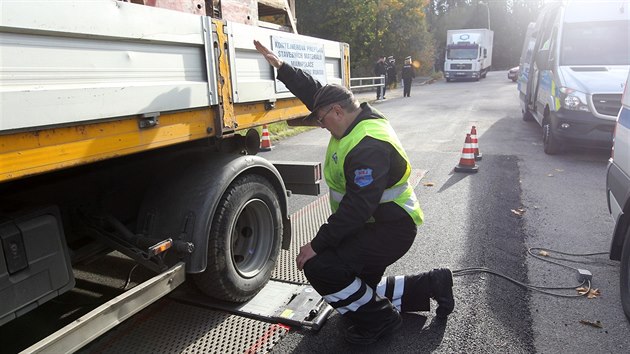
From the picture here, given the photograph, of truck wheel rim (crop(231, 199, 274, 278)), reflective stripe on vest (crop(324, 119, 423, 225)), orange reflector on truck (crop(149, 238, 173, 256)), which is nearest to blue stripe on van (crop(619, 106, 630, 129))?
reflective stripe on vest (crop(324, 119, 423, 225))

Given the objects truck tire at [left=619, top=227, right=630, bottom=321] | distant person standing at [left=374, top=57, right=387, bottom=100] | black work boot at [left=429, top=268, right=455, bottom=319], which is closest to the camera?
black work boot at [left=429, top=268, right=455, bottom=319]

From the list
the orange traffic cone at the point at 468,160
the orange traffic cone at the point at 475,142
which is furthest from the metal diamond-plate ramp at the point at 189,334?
the orange traffic cone at the point at 475,142

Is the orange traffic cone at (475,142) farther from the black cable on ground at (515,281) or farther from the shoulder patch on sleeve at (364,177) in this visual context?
the shoulder patch on sleeve at (364,177)

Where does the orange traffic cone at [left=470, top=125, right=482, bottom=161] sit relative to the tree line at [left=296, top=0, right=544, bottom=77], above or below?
below

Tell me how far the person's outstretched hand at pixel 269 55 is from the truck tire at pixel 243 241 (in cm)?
83

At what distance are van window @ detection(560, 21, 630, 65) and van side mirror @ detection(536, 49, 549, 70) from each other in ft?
1.69

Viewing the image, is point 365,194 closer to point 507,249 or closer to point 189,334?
point 189,334

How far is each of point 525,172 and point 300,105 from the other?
15.7 feet

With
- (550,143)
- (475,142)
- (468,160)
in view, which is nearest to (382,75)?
(550,143)

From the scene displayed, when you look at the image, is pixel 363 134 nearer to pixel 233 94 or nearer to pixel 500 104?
pixel 233 94

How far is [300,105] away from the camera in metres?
4.20

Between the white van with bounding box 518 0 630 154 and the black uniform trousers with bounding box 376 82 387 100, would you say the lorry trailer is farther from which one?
the black uniform trousers with bounding box 376 82 387 100

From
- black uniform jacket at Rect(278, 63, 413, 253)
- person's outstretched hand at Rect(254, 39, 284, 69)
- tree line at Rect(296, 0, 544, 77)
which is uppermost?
tree line at Rect(296, 0, 544, 77)

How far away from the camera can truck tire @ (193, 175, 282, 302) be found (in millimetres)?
3088
